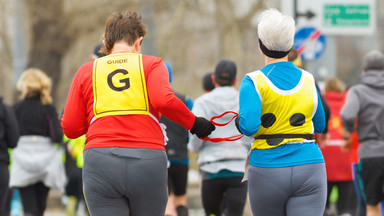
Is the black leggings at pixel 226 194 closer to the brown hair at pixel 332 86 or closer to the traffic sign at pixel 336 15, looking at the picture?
the brown hair at pixel 332 86

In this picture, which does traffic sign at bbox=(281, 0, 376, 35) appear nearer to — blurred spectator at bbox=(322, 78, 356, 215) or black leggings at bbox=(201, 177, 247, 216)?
blurred spectator at bbox=(322, 78, 356, 215)

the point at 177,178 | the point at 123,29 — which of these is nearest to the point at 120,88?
the point at 123,29

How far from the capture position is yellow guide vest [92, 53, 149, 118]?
4820mm

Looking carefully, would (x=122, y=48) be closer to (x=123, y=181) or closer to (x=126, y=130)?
→ (x=126, y=130)

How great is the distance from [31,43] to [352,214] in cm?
1176

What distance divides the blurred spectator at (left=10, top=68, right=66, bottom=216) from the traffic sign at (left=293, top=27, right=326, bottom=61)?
5.33 metres

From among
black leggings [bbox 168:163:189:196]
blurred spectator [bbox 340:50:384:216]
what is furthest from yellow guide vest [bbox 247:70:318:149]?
black leggings [bbox 168:163:189:196]

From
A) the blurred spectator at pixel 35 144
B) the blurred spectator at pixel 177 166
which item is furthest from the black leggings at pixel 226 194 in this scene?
the blurred spectator at pixel 35 144

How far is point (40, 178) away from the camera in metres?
9.35

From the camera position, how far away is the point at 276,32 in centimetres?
508

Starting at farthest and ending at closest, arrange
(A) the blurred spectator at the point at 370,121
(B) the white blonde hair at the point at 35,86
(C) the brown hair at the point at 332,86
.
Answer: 1. (C) the brown hair at the point at 332,86
2. (B) the white blonde hair at the point at 35,86
3. (A) the blurred spectator at the point at 370,121

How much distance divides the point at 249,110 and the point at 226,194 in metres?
2.78

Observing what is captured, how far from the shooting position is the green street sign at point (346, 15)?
47.2ft

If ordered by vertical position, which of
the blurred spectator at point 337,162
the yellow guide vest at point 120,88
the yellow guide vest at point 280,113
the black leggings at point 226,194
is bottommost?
the blurred spectator at point 337,162
